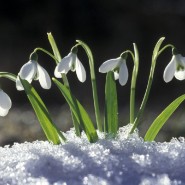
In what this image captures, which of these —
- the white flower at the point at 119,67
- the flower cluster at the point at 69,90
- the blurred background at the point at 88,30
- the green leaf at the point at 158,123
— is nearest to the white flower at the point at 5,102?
the flower cluster at the point at 69,90

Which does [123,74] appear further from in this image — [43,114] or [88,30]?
[88,30]

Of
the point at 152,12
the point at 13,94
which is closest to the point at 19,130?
the point at 13,94

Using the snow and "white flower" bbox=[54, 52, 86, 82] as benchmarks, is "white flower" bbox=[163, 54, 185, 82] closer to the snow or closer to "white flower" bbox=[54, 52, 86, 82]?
"white flower" bbox=[54, 52, 86, 82]

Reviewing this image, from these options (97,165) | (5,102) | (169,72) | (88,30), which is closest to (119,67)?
(169,72)

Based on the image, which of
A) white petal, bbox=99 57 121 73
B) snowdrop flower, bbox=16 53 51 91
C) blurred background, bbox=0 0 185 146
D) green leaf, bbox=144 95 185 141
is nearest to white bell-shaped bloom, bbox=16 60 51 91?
snowdrop flower, bbox=16 53 51 91

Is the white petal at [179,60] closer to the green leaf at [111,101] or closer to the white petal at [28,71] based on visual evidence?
→ the green leaf at [111,101]

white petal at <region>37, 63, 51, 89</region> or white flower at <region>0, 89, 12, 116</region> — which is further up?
white petal at <region>37, 63, 51, 89</region>
